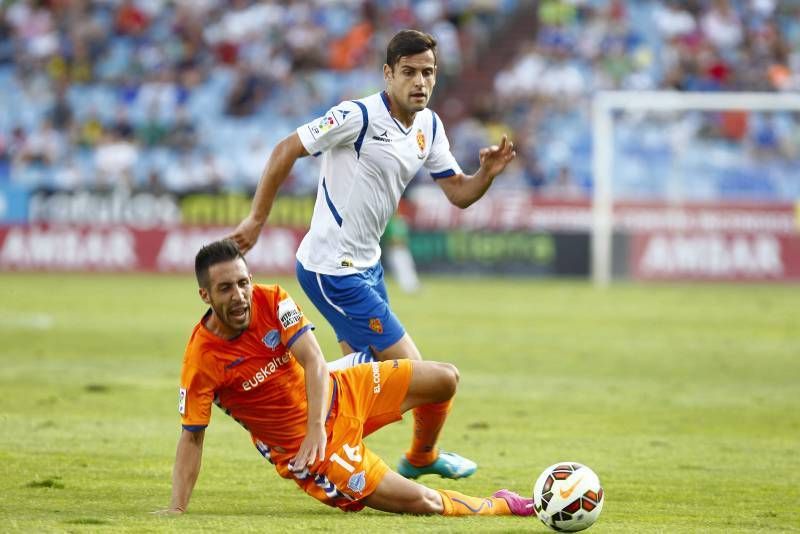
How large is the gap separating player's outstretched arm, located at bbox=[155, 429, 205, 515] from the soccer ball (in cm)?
182

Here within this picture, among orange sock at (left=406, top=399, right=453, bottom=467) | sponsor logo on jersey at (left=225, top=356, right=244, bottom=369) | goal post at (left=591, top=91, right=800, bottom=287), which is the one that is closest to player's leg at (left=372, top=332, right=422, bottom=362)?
orange sock at (left=406, top=399, right=453, bottom=467)

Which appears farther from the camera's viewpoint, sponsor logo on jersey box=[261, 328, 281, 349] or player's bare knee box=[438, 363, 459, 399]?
player's bare knee box=[438, 363, 459, 399]

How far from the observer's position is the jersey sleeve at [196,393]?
23.4 feet

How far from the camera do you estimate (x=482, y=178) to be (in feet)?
28.9

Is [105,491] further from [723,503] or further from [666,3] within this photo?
[666,3]

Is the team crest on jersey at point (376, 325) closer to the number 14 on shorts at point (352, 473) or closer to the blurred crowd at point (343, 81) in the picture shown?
the number 14 on shorts at point (352, 473)

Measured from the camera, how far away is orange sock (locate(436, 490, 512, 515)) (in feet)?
23.9

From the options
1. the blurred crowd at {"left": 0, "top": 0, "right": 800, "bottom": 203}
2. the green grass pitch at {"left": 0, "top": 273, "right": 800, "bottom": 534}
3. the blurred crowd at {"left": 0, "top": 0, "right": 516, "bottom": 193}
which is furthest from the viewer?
the blurred crowd at {"left": 0, "top": 0, "right": 516, "bottom": 193}

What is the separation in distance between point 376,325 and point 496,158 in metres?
1.33

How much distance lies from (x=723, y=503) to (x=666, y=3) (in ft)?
88.0

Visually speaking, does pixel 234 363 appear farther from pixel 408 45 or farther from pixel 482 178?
pixel 482 178

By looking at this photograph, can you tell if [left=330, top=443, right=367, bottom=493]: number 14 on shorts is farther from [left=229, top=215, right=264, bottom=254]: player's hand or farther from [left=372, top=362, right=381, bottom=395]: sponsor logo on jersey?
[left=229, top=215, right=264, bottom=254]: player's hand

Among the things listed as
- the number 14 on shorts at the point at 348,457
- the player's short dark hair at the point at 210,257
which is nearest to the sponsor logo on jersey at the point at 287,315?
the player's short dark hair at the point at 210,257

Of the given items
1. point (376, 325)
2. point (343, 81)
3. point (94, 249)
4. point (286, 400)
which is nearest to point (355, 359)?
point (376, 325)
